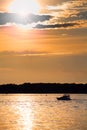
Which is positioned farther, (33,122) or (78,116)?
(78,116)

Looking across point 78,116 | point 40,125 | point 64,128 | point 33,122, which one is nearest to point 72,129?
point 64,128

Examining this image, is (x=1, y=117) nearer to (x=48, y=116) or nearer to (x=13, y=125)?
(x=48, y=116)

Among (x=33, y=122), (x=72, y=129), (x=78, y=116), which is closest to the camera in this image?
(x=72, y=129)

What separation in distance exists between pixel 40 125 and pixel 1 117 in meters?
21.4

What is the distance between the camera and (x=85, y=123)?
360 ft

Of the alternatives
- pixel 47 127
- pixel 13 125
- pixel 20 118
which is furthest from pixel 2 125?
pixel 20 118

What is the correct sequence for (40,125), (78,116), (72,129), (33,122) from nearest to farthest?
(72,129) < (40,125) < (33,122) < (78,116)

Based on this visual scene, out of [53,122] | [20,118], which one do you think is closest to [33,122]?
[53,122]

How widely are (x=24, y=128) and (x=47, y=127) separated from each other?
3412mm

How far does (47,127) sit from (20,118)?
2471 centimetres

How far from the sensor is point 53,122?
114125 millimetres

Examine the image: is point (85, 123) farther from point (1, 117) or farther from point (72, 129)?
point (1, 117)

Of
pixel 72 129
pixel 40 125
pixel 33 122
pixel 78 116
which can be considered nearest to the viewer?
pixel 72 129

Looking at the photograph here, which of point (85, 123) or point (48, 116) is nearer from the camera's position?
point (85, 123)
